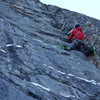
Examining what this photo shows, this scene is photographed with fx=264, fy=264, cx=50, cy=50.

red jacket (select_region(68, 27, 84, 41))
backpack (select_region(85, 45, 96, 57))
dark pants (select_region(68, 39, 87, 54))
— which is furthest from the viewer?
red jacket (select_region(68, 27, 84, 41))

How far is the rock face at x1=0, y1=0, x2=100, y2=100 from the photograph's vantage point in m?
9.95

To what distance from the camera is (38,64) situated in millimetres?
12258

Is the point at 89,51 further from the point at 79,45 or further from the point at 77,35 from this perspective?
the point at 77,35

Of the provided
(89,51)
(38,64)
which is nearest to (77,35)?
(89,51)

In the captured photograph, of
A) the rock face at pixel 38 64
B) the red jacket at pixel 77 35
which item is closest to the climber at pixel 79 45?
the red jacket at pixel 77 35

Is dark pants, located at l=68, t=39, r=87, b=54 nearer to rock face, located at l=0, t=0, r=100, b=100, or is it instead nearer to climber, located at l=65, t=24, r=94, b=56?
climber, located at l=65, t=24, r=94, b=56

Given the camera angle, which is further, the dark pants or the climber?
the dark pants

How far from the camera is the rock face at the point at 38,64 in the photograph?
32.6 ft

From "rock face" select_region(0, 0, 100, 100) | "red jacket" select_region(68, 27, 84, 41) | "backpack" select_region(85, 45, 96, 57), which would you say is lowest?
"rock face" select_region(0, 0, 100, 100)

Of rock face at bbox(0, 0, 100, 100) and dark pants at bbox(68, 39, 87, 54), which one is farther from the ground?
dark pants at bbox(68, 39, 87, 54)

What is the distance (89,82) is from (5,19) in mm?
7321

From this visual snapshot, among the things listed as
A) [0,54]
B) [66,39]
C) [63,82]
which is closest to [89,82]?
[63,82]

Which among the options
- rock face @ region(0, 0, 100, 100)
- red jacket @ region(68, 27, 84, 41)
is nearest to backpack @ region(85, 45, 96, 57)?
rock face @ region(0, 0, 100, 100)

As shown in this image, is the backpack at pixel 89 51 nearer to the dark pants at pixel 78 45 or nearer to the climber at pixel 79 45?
the climber at pixel 79 45
